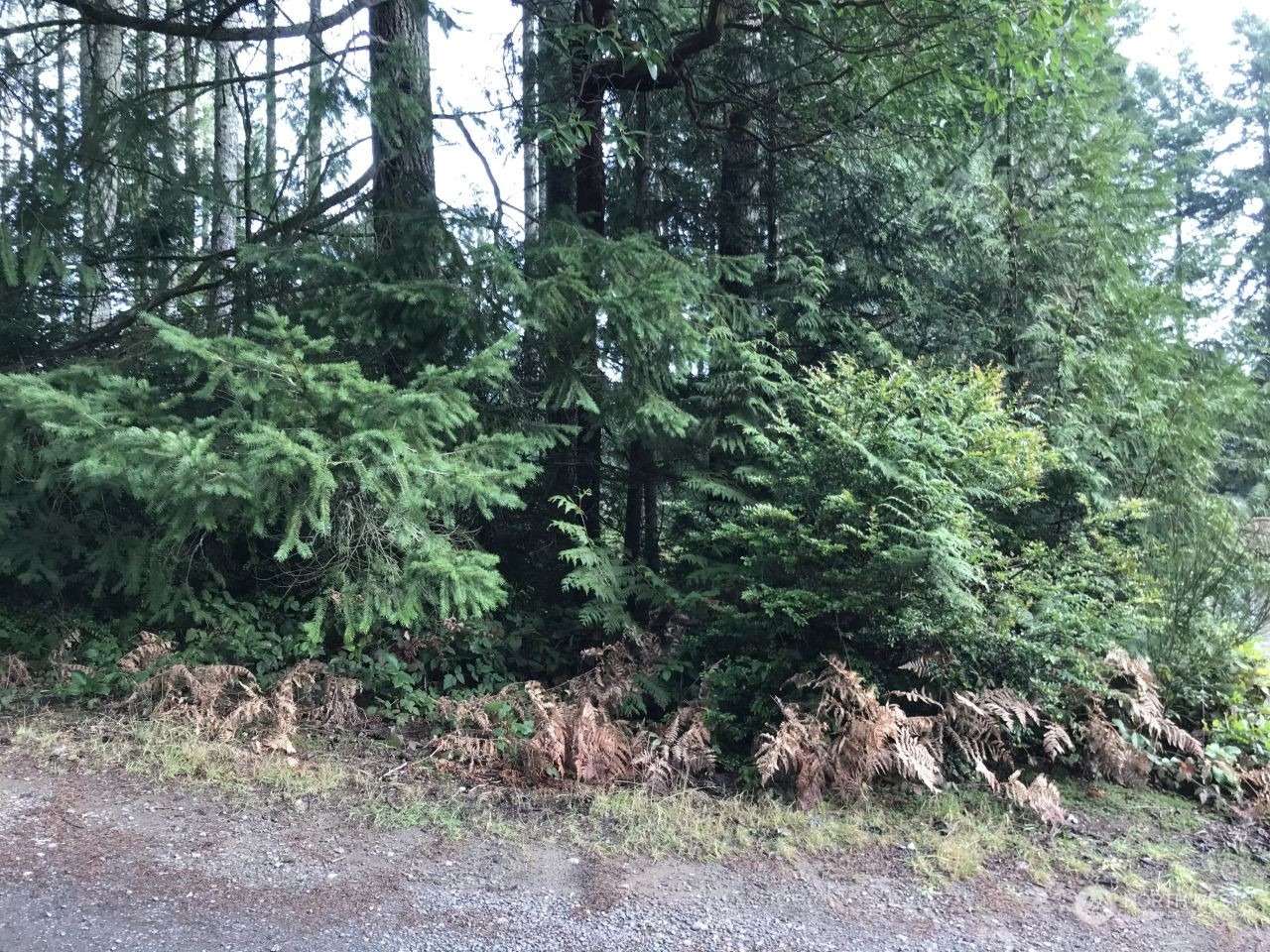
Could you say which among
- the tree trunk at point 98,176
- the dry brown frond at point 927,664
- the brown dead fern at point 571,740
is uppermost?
the tree trunk at point 98,176

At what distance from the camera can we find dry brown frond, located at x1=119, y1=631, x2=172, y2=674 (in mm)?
5988

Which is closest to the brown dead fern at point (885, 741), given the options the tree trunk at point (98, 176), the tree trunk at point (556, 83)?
the tree trunk at point (556, 83)

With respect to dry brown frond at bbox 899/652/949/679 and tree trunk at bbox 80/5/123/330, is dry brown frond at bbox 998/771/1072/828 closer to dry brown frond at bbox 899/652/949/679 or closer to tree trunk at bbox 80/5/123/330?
dry brown frond at bbox 899/652/949/679

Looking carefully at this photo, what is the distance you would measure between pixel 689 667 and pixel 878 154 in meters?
5.47

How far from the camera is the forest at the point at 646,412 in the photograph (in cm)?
506

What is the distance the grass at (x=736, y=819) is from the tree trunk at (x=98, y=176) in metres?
3.32

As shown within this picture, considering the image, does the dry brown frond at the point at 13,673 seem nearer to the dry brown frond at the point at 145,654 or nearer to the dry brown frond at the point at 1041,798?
the dry brown frond at the point at 145,654

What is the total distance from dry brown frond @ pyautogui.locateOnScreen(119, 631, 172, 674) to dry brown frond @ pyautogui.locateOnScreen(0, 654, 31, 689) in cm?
64

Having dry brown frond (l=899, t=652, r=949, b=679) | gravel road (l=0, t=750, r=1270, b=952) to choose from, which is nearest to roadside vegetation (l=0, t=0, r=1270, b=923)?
dry brown frond (l=899, t=652, r=949, b=679)

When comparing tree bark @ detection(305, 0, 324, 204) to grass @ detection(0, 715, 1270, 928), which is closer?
grass @ detection(0, 715, 1270, 928)

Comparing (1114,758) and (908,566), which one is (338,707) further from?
(1114,758)

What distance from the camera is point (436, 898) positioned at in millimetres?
3531

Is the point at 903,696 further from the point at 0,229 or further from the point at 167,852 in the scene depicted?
the point at 0,229

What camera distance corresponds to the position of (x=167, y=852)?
3818mm
